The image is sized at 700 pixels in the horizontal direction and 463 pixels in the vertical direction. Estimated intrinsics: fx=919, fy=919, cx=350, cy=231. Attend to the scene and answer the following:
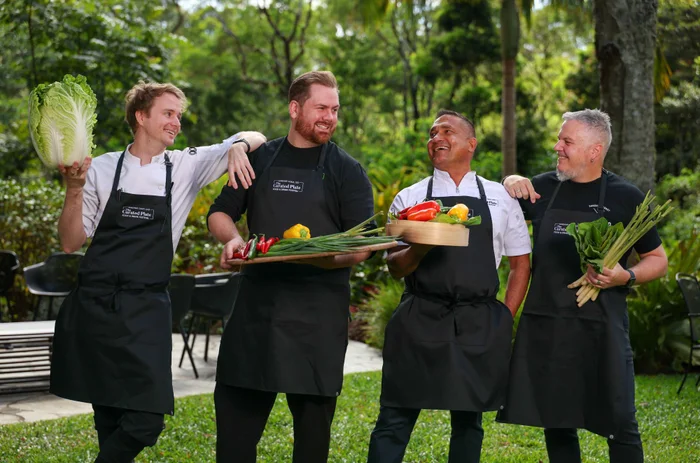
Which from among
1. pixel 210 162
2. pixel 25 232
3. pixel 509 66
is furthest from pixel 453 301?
pixel 509 66

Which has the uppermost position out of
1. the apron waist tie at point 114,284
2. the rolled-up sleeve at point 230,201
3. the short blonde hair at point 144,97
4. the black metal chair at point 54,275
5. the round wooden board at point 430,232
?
the short blonde hair at point 144,97

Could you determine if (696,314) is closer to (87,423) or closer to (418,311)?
(418,311)

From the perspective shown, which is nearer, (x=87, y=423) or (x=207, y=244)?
(x=87, y=423)

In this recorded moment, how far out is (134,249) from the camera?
417 cm

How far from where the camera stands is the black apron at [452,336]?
419 centimetres

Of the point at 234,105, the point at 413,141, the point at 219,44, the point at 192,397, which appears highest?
the point at 219,44

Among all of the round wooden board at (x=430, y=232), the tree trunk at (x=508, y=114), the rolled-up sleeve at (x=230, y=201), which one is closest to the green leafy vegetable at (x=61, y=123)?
the rolled-up sleeve at (x=230, y=201)

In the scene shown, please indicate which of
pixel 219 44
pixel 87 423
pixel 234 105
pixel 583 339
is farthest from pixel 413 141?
pixel 583 339

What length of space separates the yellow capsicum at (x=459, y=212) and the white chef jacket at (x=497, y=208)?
0.40 meters

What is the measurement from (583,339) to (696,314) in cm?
360

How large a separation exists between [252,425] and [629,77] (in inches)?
238

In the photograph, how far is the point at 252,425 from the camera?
4203 mm

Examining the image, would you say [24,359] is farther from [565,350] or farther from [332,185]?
[565,350]

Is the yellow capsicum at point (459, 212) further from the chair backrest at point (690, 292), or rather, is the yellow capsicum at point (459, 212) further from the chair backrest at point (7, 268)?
the chair backrest at point (7, 268)
